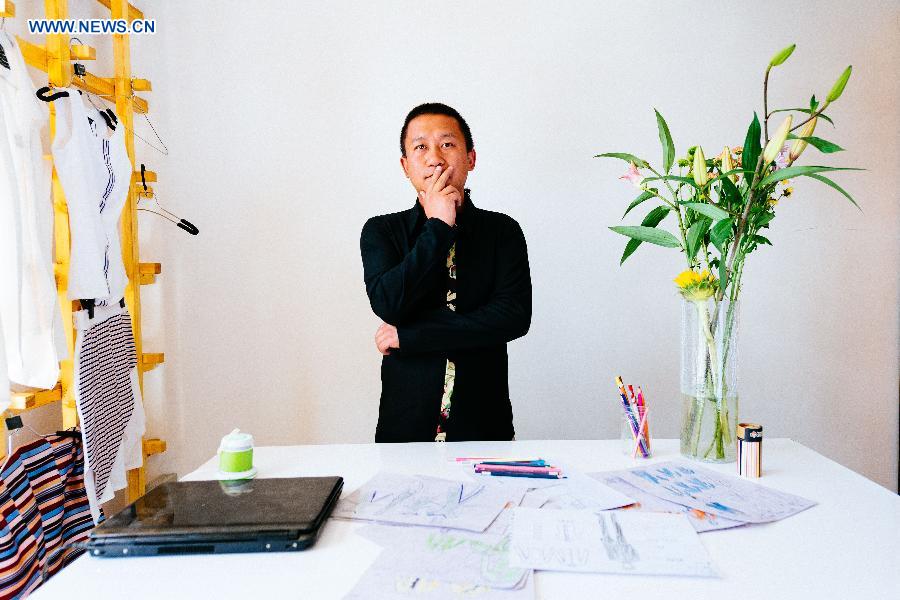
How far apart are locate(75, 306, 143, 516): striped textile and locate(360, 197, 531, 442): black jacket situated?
915mm

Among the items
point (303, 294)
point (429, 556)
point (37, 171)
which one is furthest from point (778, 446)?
point (37, 171)

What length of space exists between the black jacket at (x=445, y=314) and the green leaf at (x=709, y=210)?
58cm

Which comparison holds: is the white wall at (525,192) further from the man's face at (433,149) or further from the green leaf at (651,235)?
the green leaf at (651,235)

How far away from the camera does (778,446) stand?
4.67ft

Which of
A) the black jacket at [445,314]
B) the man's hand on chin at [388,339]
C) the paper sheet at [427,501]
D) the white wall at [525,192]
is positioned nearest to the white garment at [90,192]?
the white wall at [525,192]

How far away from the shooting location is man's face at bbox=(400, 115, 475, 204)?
5.70 feet

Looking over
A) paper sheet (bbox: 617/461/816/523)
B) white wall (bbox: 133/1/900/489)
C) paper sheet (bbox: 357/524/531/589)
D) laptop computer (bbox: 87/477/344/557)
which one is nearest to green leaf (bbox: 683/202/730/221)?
paper sheet (bbox: 617/461/816/523)

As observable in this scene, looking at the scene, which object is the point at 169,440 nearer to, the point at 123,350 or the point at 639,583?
the point at 123,350

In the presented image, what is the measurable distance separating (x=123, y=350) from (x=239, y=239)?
65 cm

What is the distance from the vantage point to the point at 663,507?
1.02 m

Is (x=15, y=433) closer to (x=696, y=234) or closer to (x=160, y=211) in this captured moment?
(x=160, y=211)

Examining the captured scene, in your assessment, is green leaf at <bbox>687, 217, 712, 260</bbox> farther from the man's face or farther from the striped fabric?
the striped fabric

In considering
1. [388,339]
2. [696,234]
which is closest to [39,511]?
[388,339]

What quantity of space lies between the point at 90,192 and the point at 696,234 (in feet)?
5.69
